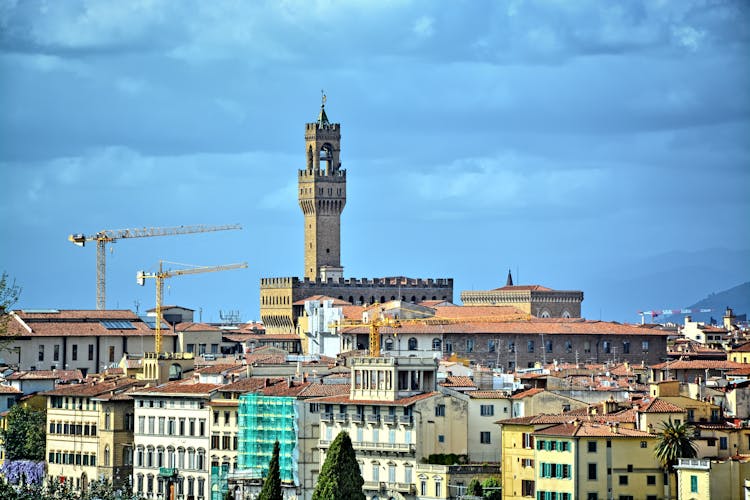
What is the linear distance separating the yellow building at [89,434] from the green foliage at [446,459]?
23356mm

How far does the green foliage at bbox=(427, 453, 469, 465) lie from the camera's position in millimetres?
89000

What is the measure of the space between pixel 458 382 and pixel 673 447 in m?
22.6

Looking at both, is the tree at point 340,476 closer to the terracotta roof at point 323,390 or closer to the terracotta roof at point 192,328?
the terracotta roof at point 323,390

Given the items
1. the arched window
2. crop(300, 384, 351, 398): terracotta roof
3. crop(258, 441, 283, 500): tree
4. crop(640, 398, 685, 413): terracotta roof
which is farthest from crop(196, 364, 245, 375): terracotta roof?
the arched window

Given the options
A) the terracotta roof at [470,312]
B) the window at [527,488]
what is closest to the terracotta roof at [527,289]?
the terracotta roof at [470,312]

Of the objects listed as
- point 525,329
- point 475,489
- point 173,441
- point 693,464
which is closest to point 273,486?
point 475,489

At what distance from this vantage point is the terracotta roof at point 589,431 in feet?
262

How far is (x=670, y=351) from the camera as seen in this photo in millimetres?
155375

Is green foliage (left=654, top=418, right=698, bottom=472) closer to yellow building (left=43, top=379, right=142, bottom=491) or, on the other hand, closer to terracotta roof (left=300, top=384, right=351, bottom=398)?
terracotta roof (left=300, top=384, right=351, bottom=398)

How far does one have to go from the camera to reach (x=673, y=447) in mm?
77938

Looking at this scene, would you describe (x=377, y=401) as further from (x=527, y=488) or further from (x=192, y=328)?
(x=192, y=328)

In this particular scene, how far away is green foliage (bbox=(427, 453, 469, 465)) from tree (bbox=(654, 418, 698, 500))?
12746 millimetres

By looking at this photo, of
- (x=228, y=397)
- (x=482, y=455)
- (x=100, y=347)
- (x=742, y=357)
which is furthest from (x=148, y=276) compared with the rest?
(x=482, y=455)

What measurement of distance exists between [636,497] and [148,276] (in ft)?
363
